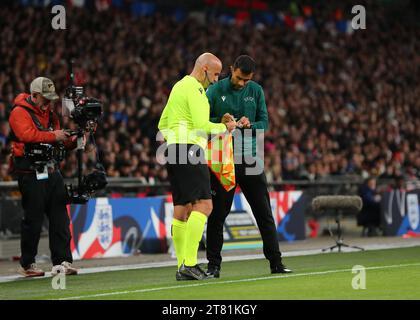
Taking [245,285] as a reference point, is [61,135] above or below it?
above

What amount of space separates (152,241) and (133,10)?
1604cm

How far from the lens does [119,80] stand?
966 inches

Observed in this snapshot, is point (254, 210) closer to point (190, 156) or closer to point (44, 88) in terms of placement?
point (190, 156)

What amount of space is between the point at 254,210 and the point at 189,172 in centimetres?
120

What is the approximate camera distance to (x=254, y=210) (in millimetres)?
11102

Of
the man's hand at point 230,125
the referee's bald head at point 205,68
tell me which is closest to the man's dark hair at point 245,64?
the referee's bald head at point 205,68

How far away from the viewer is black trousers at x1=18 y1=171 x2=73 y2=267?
39.2 ft

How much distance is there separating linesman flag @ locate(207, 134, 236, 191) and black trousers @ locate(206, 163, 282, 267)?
0.69 feet

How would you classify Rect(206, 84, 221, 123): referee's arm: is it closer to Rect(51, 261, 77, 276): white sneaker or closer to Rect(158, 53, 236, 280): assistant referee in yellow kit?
Rect(158, 53, 236, 280): assistant referee in yellow kit

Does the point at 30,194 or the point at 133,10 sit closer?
the point at 30,194

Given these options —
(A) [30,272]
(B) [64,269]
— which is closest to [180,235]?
(B) [64,269]

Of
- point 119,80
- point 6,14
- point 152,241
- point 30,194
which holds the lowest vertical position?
point 152,241
